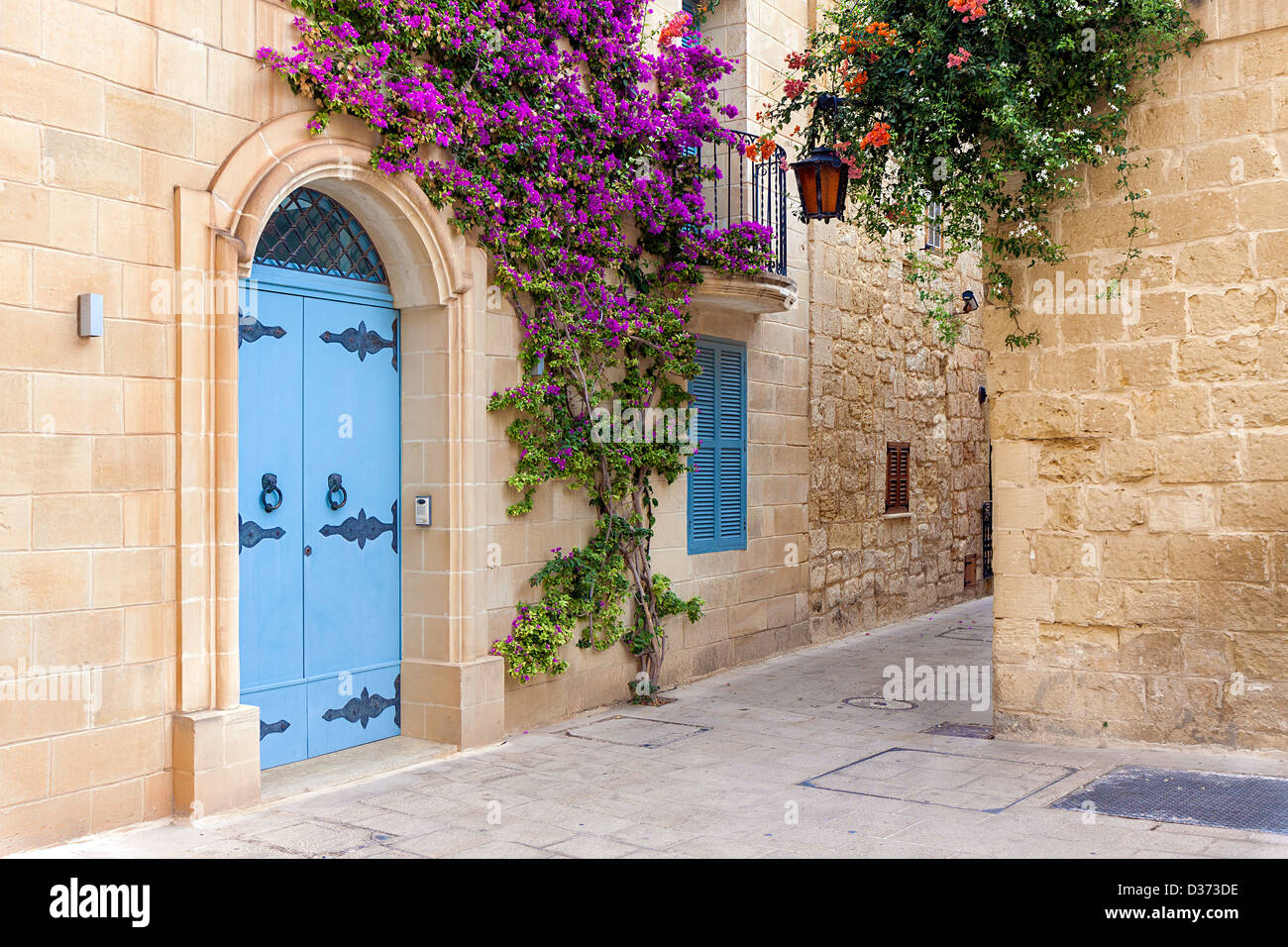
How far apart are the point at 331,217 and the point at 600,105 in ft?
7.24

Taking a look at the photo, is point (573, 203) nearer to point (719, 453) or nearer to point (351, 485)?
point (351, 485)

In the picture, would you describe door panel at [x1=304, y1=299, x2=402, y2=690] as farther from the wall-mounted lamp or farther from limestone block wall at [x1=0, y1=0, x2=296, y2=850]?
the wall-mounted lamp

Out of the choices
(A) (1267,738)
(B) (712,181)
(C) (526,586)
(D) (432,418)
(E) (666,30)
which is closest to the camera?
(A) (1267,738)

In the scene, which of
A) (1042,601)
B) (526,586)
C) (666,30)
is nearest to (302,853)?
(526,586)

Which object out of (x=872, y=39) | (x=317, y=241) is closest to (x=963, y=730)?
(x=872, y=39)

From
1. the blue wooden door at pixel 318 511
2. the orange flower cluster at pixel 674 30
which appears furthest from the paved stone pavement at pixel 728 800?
the orange flower cluster at pixel 674 30

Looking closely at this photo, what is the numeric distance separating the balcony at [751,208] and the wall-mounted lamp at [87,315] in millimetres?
4759

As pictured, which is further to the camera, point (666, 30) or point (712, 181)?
point (712, 181)

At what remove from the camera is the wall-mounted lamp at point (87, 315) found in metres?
4.74

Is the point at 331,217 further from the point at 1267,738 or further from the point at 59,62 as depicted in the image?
the point at 1267,738

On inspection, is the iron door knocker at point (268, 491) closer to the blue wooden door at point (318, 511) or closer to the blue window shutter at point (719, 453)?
the blue wooden door at point (318, 511)

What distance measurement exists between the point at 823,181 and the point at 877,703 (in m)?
3.60

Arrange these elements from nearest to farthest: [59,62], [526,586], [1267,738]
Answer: [59,62], [1267,738], [526,586]

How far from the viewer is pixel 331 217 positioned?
626cm
